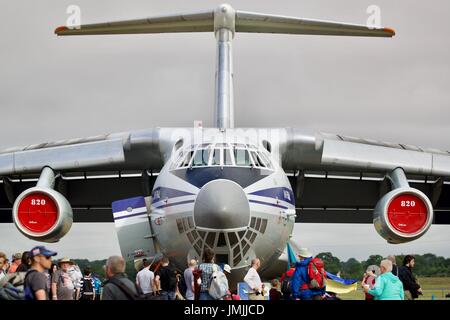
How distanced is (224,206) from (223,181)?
52 centimetres

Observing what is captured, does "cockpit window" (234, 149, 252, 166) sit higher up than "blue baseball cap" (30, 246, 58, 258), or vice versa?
"cockpit window" (234, 149, 252, 166)

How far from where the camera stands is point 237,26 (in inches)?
657

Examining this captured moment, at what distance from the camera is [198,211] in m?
10.3

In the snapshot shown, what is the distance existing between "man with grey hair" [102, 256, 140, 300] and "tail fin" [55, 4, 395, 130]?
923 centimetres

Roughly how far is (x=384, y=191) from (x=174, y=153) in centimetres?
493

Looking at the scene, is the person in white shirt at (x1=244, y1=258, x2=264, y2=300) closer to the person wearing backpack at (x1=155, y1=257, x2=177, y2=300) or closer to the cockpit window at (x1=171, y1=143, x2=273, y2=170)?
the person wearing backpack at (x1=155, y1=257, x2=177, y2=300)

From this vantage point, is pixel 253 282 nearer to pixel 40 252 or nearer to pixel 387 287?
pixel 387 287

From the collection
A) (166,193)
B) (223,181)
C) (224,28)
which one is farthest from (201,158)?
(224,28)

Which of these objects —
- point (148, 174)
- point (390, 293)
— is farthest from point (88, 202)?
point (390, 293)

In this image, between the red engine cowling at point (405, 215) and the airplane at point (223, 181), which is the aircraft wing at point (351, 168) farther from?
the red engine cowling at point (405, 215)

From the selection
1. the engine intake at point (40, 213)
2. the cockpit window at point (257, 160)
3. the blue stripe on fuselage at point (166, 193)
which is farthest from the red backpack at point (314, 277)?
the engine intake at point (40, 213)

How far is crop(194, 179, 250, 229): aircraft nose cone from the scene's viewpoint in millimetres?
10023

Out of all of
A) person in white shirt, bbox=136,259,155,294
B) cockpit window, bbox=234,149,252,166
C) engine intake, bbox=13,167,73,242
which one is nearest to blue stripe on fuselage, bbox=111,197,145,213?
engine intake, bbox=13,167,73,242

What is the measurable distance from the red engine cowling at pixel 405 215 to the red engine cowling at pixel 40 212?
5.27 meters
